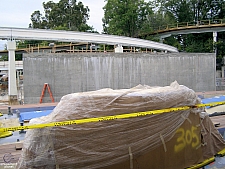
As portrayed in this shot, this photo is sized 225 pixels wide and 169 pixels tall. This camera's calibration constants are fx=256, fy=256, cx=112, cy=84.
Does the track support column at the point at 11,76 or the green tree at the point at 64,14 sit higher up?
the green tree at the point at 64,14

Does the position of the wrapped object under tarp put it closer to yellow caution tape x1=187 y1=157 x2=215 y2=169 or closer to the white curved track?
yellow caution tape x1=187 y1=157 x2=215 y2=169

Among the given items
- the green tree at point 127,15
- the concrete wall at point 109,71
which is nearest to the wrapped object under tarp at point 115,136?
the concrete wall at point 109,71

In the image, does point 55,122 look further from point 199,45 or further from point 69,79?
point 199,45

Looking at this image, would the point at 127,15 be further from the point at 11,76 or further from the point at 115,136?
the point at 115,136

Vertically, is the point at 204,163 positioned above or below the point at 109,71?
below

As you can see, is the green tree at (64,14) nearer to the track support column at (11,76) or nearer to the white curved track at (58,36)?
the white curved track at (58,36)

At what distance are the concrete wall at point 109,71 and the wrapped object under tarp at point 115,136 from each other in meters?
14.3

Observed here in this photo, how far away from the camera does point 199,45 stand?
43.2 meters

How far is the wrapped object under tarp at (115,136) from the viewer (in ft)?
9.87

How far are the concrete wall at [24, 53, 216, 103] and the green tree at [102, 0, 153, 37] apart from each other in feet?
68.0

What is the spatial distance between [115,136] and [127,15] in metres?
39.1

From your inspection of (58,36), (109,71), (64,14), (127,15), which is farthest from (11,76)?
(64,14)

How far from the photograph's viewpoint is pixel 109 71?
733 inches

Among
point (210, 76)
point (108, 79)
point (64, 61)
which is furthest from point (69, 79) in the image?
point (210, 76)
